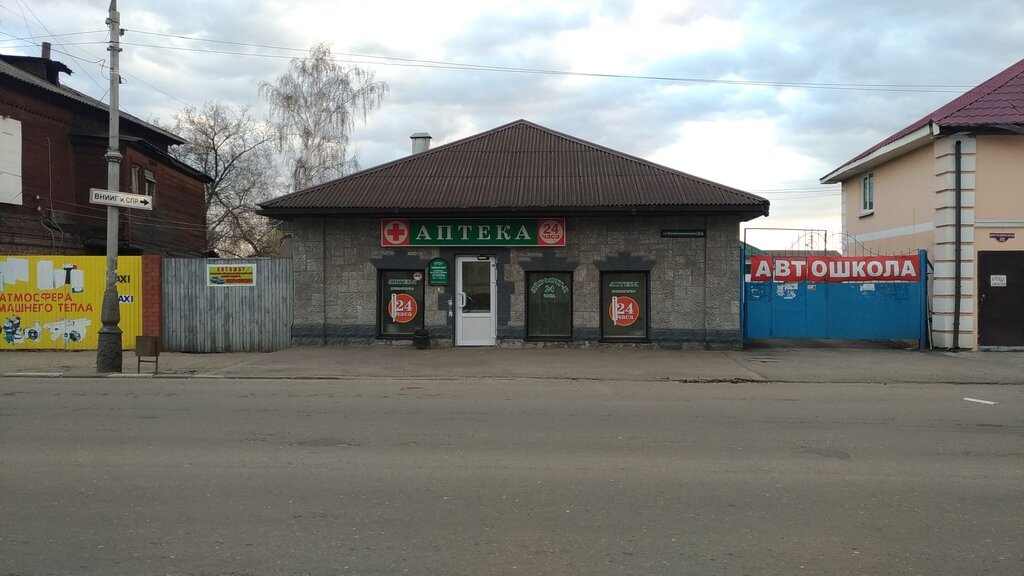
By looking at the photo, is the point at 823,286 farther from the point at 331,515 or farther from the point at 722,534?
the point at 331,515

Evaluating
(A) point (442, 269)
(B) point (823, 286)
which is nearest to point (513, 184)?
(A) point (442, 269)

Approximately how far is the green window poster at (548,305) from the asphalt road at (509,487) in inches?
244

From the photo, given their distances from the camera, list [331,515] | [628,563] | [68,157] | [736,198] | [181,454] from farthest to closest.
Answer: [68,157] → [736,198] → [181,454] → [331,515] → [628,563]

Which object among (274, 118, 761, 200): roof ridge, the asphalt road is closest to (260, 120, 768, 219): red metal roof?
(274, 118, 761, 200): roof ridge

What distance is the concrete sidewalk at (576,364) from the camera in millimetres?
12414

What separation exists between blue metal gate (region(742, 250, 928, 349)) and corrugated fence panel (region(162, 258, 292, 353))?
10657 mm

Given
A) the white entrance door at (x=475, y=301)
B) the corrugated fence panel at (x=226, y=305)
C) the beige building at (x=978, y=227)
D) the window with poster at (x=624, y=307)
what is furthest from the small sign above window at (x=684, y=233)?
the corrugated fence panel at (x=226, y=305)

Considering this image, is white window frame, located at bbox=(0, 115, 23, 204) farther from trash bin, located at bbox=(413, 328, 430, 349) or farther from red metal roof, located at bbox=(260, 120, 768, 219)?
trash bin, located at bbox=(413, 328, 430, 349)

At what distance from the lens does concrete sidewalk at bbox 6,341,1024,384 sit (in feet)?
40.7

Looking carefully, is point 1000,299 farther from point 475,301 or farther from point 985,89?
point 475,301

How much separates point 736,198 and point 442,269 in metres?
6.61

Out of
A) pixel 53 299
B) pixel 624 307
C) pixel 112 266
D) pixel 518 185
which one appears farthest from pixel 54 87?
pixel 624 307

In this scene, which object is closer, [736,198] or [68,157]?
[736,198]

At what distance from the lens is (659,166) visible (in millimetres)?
16703
